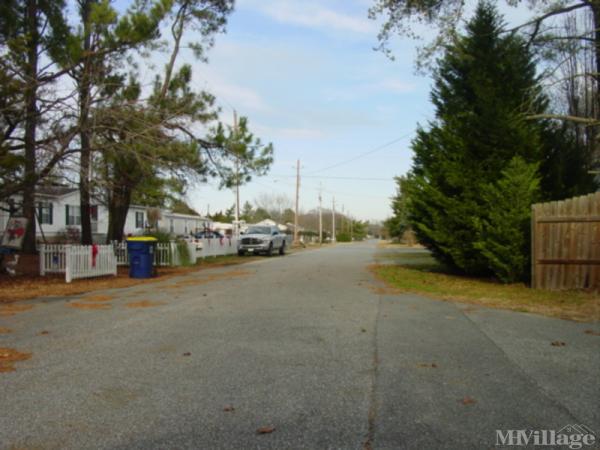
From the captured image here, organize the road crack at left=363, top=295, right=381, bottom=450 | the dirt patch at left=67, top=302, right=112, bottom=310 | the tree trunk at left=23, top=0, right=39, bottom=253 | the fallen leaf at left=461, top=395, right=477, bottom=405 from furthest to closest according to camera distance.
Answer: the tree trunk at left=23, top=0, right=39, bottom=253
the dirt patch at left=67, top=302, right=112, bottom=310
the fallen leaf at left=461, top=395, right=477, bottom=405
the road crack at left=363, top=295, right=381, bottom=450

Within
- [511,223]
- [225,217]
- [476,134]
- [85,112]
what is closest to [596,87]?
[476,134]

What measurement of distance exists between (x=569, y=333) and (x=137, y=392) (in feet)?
19.2

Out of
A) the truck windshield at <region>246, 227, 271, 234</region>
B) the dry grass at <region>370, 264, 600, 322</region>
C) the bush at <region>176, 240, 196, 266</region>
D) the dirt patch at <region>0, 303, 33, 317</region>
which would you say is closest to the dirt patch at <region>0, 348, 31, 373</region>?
the dirt patch at <region>0, 303, 33, 317</region>

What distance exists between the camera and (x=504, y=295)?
36.0 ft

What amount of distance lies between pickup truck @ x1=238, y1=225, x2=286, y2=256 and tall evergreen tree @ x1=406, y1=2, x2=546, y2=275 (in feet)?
51.8

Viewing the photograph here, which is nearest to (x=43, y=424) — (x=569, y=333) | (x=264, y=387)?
(x=264, y=387)

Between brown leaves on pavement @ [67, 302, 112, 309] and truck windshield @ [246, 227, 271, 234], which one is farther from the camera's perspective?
truck windshield @ [246, 227, 271, 234]

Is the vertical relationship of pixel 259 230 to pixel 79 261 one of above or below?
above

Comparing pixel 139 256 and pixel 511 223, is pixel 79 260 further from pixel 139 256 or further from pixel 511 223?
pixel 511 223

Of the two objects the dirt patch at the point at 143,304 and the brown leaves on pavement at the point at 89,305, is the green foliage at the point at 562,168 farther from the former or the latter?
the brown leaves on pavement at the point at 89,305

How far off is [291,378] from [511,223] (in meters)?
8.91

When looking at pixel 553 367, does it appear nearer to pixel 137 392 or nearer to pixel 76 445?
pixel 137 392

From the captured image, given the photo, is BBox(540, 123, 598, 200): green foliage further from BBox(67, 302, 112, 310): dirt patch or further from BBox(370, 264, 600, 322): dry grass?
BBox(67, 302, 112, 310): dirt patch

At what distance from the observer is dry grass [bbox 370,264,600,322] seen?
358 inches
